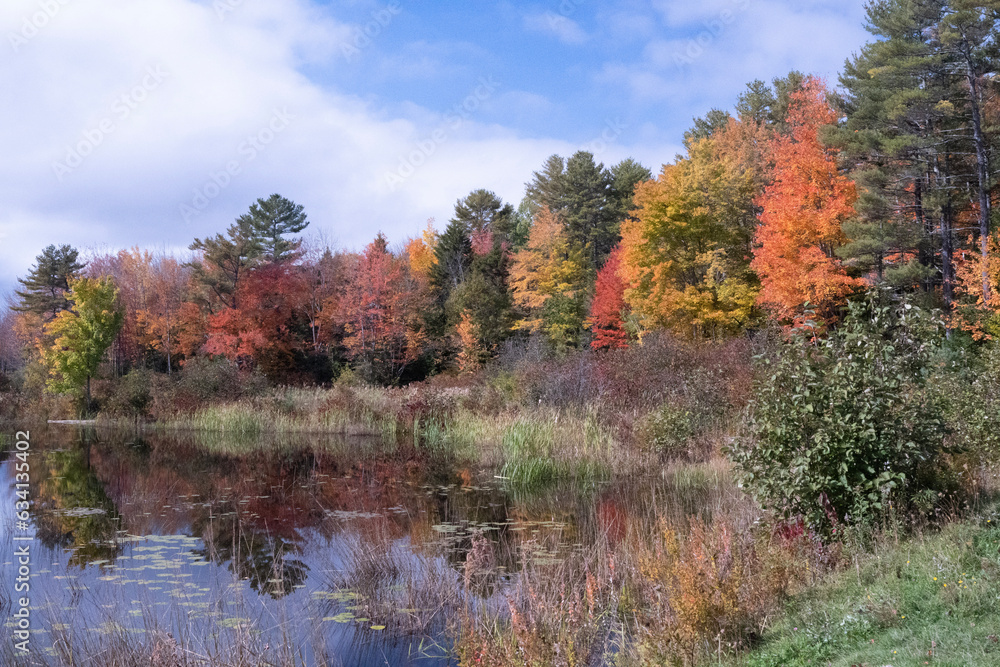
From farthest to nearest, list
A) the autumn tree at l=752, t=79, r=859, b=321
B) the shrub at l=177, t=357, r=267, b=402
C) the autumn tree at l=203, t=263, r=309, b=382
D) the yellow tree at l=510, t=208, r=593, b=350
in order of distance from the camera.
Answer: the yellow tree at l=510, t=208, r=593, b=350
the autumn tree at l=203, t=263, r=309, b=382
the shrub at l=177, t=357, r=267, b=402
the autumn tree at l=752, t=79, r=859, b=321

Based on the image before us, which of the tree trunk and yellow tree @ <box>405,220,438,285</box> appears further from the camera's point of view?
yellow tree @ <box>405,220,438,285</box>

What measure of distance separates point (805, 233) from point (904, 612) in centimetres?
2202

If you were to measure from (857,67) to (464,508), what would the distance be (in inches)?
972

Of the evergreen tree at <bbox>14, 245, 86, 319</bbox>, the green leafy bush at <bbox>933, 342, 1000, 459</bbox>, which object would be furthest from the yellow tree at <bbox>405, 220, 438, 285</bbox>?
the green leafy bush at <bbox>933, 342, 1000, 459</bbox>

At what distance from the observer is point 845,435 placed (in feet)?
22.0

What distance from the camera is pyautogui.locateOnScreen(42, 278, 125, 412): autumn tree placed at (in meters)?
32.4

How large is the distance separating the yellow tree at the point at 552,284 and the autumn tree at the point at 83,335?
808 inches

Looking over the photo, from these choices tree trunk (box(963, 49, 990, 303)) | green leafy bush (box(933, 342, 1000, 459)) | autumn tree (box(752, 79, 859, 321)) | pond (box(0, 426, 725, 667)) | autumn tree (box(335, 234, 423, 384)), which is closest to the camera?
pond (box(0, 426, 725, 667))

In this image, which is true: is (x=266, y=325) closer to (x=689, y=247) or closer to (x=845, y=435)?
(x=689, y=247)

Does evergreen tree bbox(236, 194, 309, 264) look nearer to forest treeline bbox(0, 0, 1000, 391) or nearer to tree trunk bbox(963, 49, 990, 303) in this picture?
forest treeline bbox(0, 0, 1000, 391)

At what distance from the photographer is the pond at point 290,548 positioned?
604 cm

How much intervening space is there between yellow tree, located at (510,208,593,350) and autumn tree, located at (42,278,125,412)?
20.5 metres

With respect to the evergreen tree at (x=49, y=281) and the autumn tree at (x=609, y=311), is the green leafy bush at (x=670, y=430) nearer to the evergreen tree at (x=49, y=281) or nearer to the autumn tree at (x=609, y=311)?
the autumn tree at (x=609, y=311)

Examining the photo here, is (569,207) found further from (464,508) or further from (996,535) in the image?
(996,535)
